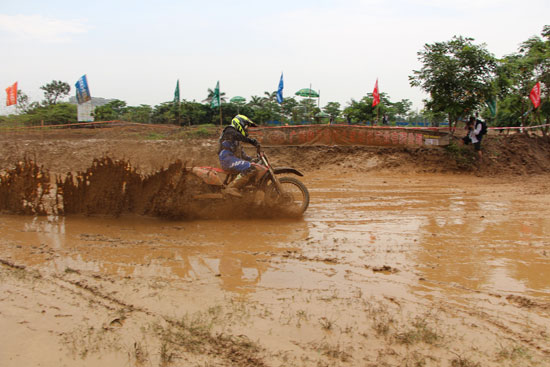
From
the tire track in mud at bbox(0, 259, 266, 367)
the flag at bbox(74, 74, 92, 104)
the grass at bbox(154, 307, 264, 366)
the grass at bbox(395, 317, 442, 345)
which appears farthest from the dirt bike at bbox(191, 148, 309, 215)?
the flag at bbox(74, 74, 92, 104)

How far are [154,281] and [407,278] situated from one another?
2.45m

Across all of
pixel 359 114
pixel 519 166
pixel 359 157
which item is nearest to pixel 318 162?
pixel 359 157

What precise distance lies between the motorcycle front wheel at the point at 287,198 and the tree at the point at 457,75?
967 centimetres

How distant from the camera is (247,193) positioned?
653 cm

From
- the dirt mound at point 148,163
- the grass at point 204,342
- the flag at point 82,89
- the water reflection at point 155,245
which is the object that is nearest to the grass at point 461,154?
the dirt mound at point 148,163

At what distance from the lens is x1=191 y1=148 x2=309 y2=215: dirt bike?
6.45 metres

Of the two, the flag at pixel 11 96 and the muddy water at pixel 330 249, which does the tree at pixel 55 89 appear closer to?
the flag at pixel 11 96

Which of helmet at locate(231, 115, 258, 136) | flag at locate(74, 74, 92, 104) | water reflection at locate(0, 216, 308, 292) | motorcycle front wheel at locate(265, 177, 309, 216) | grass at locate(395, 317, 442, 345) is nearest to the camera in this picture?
grass at locate(395, 317, 442, 345)

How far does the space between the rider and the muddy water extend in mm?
632

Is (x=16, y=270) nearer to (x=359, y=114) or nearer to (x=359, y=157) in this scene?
(x=359, y=157)

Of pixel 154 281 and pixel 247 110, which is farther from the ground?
pixel 247 110

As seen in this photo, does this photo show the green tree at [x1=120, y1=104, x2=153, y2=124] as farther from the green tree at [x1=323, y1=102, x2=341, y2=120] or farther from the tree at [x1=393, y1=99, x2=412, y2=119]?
the tree at [x1=393, y1=99, x2=412, y2=119]

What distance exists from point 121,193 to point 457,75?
12169 millimetres

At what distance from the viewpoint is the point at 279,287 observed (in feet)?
12.0
